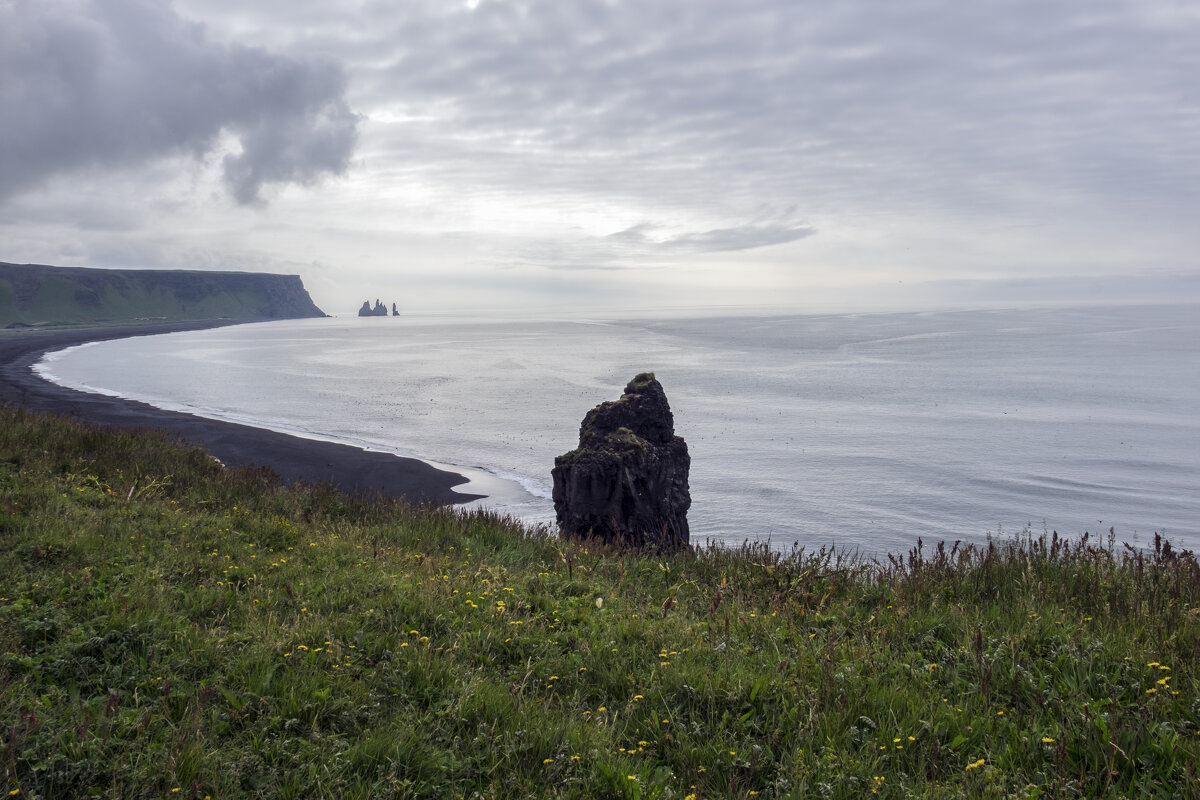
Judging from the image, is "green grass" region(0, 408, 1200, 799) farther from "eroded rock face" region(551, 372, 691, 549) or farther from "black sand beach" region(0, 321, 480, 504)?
"black sand beach" region(0, 321, 480, 504)

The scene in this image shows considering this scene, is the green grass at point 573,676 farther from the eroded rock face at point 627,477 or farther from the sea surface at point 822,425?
the sea surface at point 822,425

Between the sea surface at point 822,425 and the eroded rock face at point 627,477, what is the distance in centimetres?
276

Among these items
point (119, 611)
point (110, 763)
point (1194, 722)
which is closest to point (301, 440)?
point (119, 611)

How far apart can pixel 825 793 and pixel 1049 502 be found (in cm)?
2605

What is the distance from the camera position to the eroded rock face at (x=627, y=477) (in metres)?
16.2

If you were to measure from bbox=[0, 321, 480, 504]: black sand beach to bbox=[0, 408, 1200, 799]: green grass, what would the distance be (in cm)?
997

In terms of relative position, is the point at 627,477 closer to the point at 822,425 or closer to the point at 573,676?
the point at 573,676

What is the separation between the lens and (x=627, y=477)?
642 inches

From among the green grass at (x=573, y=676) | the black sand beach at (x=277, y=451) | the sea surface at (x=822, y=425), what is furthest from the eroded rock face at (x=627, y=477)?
the green grass at (x=573, y=676)

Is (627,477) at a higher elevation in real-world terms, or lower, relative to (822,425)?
higher

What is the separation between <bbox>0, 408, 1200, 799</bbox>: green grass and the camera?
13.9 feet

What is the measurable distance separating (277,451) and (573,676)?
29.9 metres

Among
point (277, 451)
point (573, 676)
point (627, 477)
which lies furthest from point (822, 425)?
point (573, 676)

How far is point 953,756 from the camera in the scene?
4.51m
